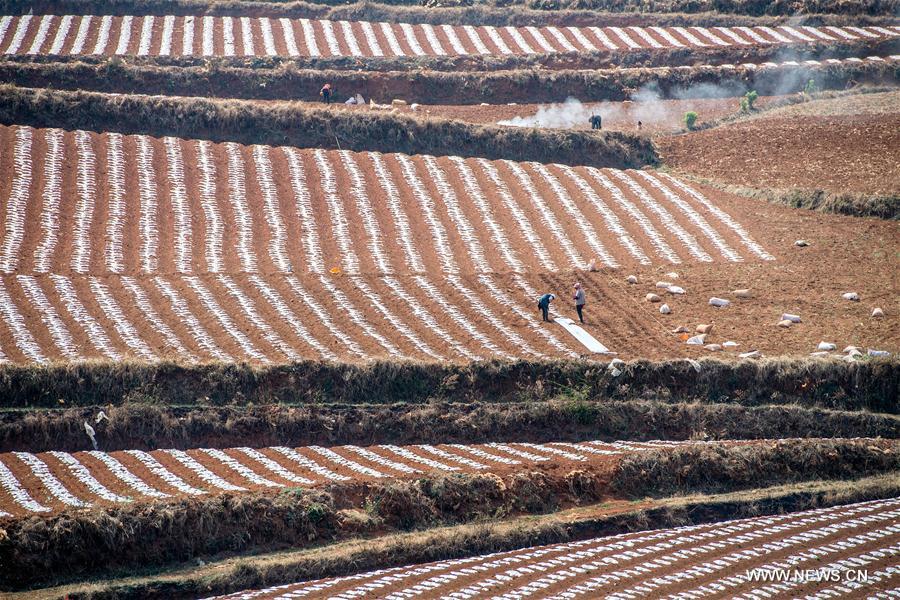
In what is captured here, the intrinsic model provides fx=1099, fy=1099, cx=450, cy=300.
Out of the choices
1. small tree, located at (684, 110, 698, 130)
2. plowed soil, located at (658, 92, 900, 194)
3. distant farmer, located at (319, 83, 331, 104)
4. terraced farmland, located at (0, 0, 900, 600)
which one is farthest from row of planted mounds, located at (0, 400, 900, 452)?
distant farmer, located at (319, 83, 331, 104)

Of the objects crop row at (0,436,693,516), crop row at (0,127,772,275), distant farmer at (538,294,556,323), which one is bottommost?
crop row at (0,436,693,516)

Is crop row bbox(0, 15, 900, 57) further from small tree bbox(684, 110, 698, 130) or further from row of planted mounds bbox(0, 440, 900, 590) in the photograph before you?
row of planted mounds bbox(0, 440, 900, 590)

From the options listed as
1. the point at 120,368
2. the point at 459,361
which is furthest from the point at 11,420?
the point at 459,361

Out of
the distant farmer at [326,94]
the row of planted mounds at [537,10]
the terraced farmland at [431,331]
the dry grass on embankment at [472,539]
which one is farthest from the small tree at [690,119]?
the dry grass on embankment at [472,539]

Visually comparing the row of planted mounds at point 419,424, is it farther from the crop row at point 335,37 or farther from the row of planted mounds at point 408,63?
the crop row at point 335,37

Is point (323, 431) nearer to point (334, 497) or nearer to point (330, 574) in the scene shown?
point (334, 497)

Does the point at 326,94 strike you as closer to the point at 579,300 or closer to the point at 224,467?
the point at 579,300
